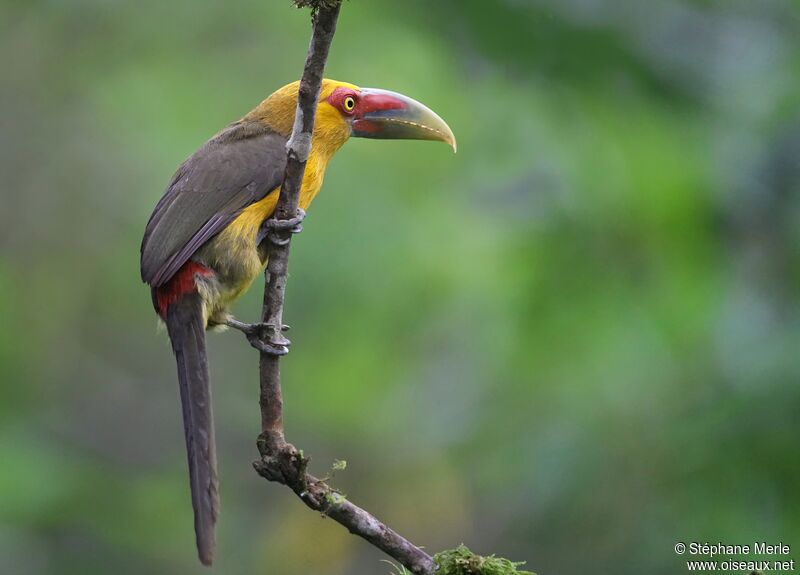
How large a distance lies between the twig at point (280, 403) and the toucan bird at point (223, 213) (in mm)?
281

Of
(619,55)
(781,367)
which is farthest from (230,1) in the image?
(781,367)

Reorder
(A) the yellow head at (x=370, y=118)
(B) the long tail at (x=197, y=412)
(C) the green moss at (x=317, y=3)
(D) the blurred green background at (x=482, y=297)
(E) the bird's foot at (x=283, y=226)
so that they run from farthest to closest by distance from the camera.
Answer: (D) the blurred green background at (x=482, y=297), (A) the yellow head at (x=370, y=118), (E) the bird's foot at (x=283, y=226), (B) the long tail at (x=197, y=412), (C) the green moss at (x=317, y=3)

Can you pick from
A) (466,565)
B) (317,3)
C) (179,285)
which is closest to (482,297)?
(179,285)

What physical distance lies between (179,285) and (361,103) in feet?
3.39

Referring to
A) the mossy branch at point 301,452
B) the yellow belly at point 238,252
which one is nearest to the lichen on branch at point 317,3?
the mossy branch at point 301,452

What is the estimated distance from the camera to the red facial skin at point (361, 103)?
445 cm

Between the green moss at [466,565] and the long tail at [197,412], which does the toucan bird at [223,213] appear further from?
the green moss at [466,565]

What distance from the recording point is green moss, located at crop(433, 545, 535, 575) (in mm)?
2977

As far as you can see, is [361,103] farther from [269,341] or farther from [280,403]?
[280,403]

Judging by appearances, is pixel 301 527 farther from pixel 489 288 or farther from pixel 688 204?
pixel 688 204

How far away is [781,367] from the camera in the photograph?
4.58 meters

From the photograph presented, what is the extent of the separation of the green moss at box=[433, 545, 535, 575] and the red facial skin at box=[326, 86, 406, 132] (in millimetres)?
1991

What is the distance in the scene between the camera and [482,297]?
17.1ft

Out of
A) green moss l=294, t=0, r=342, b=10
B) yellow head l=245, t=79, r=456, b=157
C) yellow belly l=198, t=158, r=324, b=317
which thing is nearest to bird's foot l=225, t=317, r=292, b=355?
yellow belly l=198, t=158, r=324, b=317
